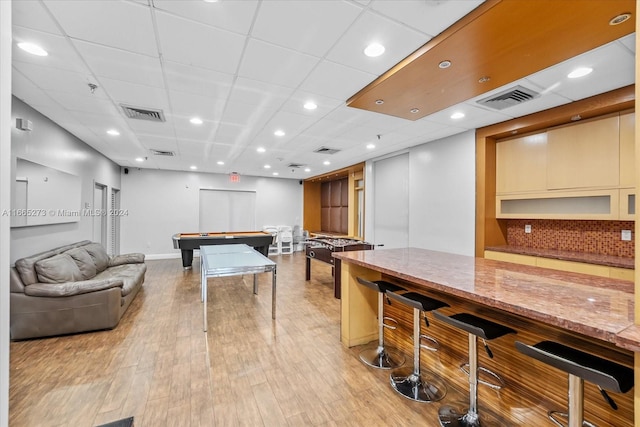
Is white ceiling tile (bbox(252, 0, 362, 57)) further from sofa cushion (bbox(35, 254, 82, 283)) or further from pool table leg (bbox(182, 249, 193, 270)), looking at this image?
pool table leg (bbox(182, 249, 193, 270))

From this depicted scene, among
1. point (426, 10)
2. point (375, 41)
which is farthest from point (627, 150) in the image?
point (375, 41)

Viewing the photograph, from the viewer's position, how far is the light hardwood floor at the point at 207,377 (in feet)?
6.40

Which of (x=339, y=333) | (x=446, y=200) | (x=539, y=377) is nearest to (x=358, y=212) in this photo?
(x=446, y=200)

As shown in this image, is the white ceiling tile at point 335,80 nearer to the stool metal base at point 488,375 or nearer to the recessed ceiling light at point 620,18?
the recessed ceiling light at point 620,18

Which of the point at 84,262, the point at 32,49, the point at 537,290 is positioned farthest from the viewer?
the point at 84,262

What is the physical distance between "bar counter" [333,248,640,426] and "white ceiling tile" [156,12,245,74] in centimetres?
215

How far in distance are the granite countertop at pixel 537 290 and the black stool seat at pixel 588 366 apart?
154 mm

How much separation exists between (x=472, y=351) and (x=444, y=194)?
353 centimetres

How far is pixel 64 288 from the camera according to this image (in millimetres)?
3100

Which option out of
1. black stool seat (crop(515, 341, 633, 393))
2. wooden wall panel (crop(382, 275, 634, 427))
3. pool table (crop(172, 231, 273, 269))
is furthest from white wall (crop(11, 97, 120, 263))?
black stool seat (crop(515, 341, 633, 393))

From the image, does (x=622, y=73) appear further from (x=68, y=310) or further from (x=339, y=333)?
(x=68, y=310)

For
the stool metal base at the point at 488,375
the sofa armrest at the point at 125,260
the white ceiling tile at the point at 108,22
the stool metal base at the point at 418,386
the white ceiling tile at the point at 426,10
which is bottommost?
the stool metal base at the point at 418,386

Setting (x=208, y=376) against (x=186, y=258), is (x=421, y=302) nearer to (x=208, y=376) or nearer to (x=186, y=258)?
(x=208, y=376)

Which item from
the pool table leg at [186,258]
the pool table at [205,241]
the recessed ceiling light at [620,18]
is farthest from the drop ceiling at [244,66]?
the pool table leg at [186,258]
